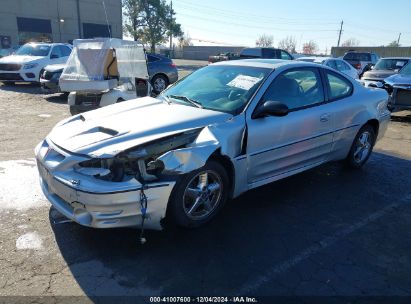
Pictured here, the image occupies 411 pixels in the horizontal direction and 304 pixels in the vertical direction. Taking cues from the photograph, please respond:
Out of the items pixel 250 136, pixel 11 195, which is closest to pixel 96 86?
pixel 11 195

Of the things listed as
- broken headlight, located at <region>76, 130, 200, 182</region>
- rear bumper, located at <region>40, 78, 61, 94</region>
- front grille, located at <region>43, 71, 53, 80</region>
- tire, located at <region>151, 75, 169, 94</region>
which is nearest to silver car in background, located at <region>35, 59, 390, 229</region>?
broken headlight, located at <region>76, 130, 200, 182</region>

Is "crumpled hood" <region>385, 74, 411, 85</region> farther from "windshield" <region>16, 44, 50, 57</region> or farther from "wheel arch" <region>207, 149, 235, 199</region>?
"windshield" <region>16, 44, 50, 57</region>

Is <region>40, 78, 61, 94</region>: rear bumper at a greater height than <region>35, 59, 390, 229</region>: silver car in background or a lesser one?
lesser

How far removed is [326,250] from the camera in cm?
337

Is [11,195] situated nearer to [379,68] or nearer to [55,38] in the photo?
[379,68]

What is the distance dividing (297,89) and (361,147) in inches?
70.0

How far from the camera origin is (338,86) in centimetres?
498

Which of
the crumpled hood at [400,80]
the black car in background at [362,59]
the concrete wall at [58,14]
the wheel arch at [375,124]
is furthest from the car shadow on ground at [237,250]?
the concrete wall at [58,14]

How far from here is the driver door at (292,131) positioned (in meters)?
3.90

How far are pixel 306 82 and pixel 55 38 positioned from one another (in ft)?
132

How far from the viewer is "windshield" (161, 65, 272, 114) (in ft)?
13.0

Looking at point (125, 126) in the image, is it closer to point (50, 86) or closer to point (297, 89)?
point (297, 89)

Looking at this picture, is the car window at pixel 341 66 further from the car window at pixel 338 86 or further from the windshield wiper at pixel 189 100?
the windshield wiper at pixel 189 100

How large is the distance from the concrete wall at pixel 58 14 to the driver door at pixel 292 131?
3915cm
